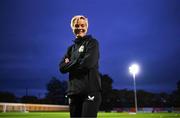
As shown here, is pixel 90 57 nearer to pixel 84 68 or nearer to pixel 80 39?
pixel 84 68

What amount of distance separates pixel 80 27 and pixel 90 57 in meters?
0.46

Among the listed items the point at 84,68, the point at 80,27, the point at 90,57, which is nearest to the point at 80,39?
the point at 80,27

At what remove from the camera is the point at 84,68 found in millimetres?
4238

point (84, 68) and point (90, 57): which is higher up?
point (90, 57)

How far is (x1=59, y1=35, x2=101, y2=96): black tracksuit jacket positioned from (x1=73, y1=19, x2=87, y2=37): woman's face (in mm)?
63

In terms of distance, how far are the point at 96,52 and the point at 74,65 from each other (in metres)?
0.31

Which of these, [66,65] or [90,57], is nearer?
[90,57]

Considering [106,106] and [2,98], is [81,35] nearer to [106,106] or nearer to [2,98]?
[106,106]

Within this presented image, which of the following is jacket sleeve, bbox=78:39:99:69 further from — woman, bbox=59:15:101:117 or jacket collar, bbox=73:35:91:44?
jacket collar, bbox=73:35:91:44

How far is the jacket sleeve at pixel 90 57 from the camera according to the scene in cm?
424

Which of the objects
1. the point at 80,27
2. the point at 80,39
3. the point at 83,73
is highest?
the point at 80,27

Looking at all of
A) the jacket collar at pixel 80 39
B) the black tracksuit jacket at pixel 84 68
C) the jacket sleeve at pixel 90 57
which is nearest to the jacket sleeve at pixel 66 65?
the black tracksuit jacket at pixel 84 68

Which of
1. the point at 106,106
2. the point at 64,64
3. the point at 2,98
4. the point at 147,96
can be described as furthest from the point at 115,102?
the point at 64,64

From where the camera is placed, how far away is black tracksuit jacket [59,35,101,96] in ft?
13.7
